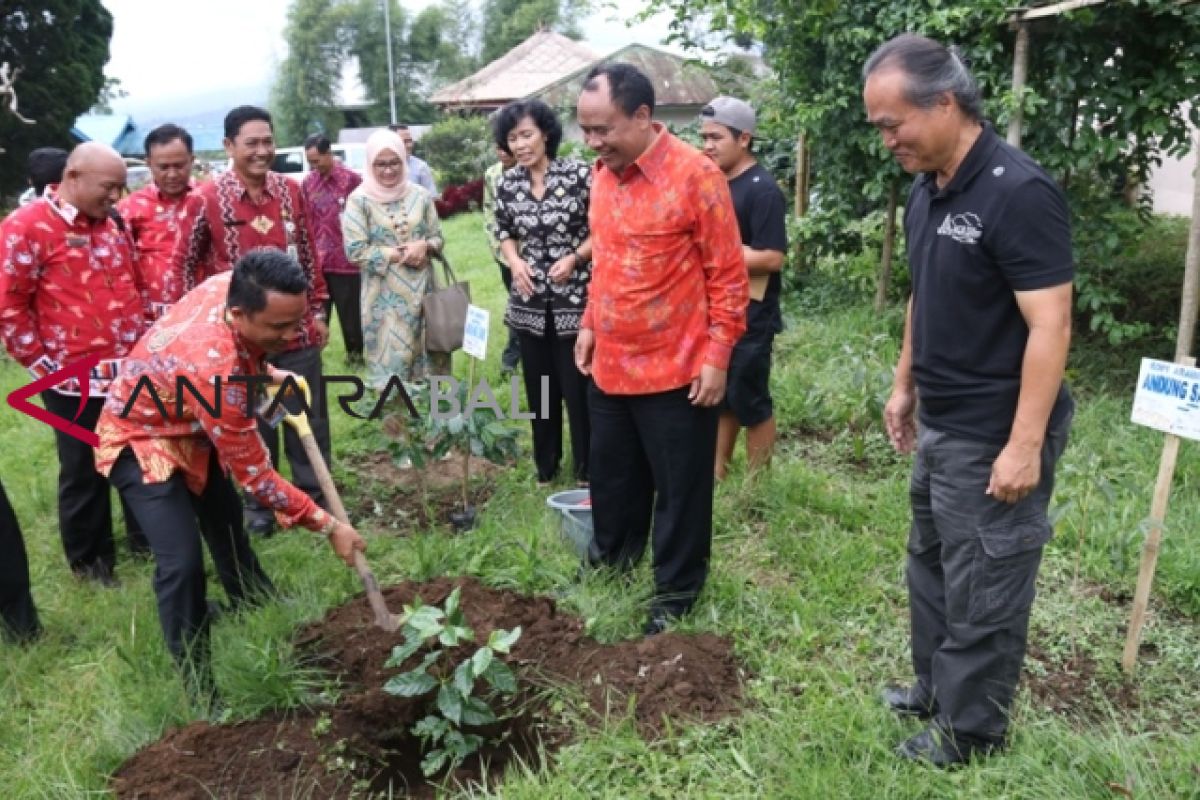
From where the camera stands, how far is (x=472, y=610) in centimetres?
350

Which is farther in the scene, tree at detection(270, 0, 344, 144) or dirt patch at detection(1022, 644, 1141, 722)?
tree at detection(270, 0, 344, 144)

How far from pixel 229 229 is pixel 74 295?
26.9 inches

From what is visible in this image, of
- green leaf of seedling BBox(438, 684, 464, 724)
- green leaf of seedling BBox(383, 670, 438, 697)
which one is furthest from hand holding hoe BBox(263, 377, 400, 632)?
green leaf of seedling BBox(438, 684, 464, 724)

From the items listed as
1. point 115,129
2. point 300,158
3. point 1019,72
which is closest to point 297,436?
point 1019,72

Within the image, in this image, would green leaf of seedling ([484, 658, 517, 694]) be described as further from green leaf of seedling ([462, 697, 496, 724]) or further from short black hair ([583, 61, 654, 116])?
short black hair ([583, 61, 654, 116])

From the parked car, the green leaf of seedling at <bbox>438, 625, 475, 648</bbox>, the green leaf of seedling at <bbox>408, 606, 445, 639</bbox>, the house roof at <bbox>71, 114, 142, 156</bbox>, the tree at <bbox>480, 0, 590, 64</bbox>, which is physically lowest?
the green leaf of seedling at <bbox>438, 625, 475, 648</bbox>

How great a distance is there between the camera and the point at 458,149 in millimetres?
24891

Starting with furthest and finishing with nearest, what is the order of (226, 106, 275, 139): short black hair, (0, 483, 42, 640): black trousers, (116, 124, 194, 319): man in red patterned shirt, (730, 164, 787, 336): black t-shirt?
(116, 124, 194, 319): man in red patterned shirt, (226, 106, 275, 139): short black hair, (730, 164, 787, 336): black t-shirt, (0, 483, 42, 640): black trousers

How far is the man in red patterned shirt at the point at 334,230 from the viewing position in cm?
692

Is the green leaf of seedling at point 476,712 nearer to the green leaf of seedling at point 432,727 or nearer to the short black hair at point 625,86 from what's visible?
the green leaf of seedling at point 432,727

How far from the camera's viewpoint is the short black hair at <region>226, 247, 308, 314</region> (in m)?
2.84

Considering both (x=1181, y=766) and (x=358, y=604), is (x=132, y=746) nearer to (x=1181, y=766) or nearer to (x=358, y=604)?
(x=358, y=604)

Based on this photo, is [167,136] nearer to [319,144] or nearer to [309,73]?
[319,144]

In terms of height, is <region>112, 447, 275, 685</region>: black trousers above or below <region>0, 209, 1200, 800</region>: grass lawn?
above
